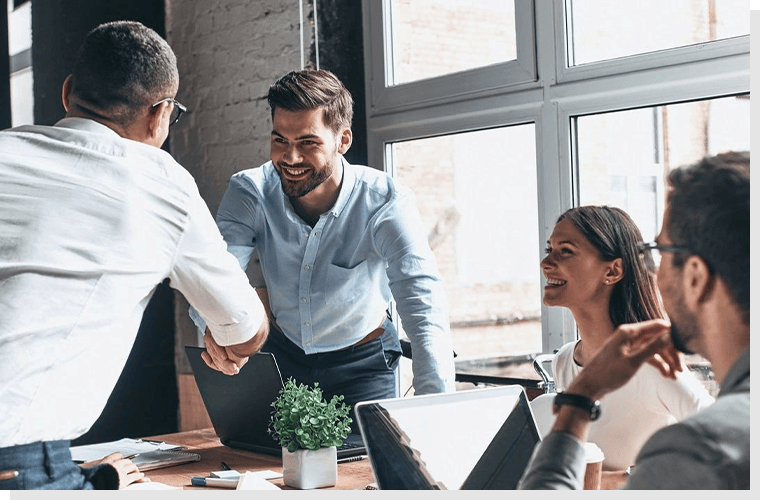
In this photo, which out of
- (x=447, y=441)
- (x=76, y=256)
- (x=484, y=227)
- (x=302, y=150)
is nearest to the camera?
(x=447, y=441)

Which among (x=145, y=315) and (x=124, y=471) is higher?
(x=145, y=315)

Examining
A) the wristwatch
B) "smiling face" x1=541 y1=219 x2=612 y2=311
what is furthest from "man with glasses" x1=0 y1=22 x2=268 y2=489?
the wristwatch

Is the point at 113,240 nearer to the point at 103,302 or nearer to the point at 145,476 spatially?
the point at 103,302

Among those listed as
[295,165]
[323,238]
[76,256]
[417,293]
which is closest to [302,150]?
[295,165]

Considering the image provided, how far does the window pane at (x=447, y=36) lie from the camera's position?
292cm

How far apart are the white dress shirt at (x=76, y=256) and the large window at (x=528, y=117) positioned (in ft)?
4.58

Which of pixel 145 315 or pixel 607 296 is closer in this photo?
pixel 607 296

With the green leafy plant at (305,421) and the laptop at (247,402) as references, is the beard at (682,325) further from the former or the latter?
the laptop at (247,402)

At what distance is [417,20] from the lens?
3.23 meters

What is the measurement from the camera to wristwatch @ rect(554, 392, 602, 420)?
3.21 feet

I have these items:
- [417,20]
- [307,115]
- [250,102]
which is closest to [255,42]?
[250,102]

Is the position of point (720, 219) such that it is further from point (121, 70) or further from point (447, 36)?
point (447, 36)

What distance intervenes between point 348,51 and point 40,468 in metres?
2.28

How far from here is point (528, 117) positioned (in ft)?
9.20
